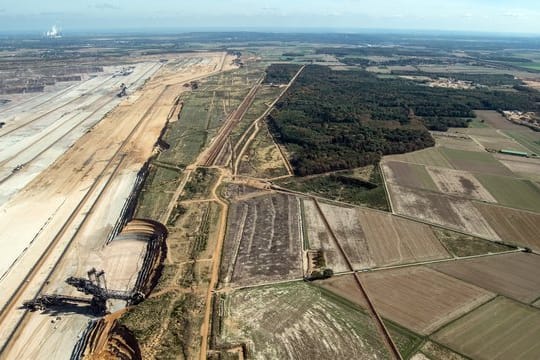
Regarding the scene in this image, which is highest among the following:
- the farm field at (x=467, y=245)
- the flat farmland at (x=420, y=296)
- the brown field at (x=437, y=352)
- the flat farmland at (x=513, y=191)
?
the flat farmland at (x=513, y=191)

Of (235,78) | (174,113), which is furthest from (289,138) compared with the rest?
(235,78)

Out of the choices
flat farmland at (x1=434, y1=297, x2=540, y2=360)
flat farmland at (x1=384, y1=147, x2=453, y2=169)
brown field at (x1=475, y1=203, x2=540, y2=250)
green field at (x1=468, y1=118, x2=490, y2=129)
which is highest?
green field at (x1=468, y1=118, x2=490, y2=129)

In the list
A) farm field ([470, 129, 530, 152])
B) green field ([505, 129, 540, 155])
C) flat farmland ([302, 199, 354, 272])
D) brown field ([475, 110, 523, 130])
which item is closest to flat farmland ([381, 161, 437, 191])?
flat farmland ([302, 199, 354, 272])

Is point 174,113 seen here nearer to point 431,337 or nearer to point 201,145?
point 201,145

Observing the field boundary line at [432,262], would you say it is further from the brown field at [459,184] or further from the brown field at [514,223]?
the brown field at [459,184]

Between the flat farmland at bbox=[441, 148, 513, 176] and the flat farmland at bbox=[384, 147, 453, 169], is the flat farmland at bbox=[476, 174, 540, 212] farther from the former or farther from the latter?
the flat farmland at bbox=[384, 147, 453, 169]

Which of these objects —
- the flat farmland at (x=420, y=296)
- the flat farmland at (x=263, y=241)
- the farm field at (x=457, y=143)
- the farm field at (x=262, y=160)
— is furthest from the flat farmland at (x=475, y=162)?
the flat farmland at (x=420, y=296)
